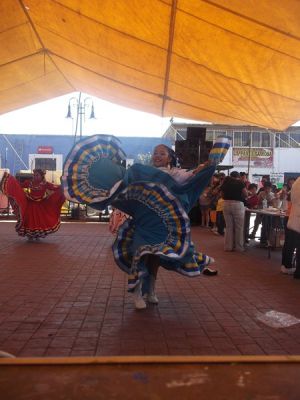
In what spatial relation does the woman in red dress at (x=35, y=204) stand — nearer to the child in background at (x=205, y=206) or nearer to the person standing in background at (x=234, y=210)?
the person standing in background at (x=234, y=210)

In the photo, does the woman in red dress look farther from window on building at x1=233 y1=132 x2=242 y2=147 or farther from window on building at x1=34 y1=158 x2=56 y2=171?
window on building at x1=233 y1=132 x2=242 y2=147

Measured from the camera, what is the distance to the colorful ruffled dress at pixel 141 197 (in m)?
4.63

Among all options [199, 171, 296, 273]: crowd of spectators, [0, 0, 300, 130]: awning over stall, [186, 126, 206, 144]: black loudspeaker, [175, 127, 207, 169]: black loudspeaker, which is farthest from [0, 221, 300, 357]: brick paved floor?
[186, 126, 206, 144]: black loudspeaker

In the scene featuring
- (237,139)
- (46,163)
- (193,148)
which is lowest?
(46,163)

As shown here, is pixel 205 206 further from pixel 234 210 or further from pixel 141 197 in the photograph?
pixel 141 197

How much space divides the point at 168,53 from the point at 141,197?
16.7 ft

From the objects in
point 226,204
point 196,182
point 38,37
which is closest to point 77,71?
point 38,37

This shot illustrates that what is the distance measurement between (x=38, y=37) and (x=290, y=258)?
23.7 feet

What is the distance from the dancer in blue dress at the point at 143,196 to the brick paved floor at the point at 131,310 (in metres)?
0.52

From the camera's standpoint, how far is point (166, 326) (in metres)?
4.39

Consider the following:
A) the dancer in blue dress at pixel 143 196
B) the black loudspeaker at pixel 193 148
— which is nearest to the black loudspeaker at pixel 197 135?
the black loudspeaker at pixel 193 148

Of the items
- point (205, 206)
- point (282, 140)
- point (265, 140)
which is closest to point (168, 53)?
point (205, 206)

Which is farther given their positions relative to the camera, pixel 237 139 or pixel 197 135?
pixel 237 139

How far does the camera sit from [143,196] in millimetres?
4672
